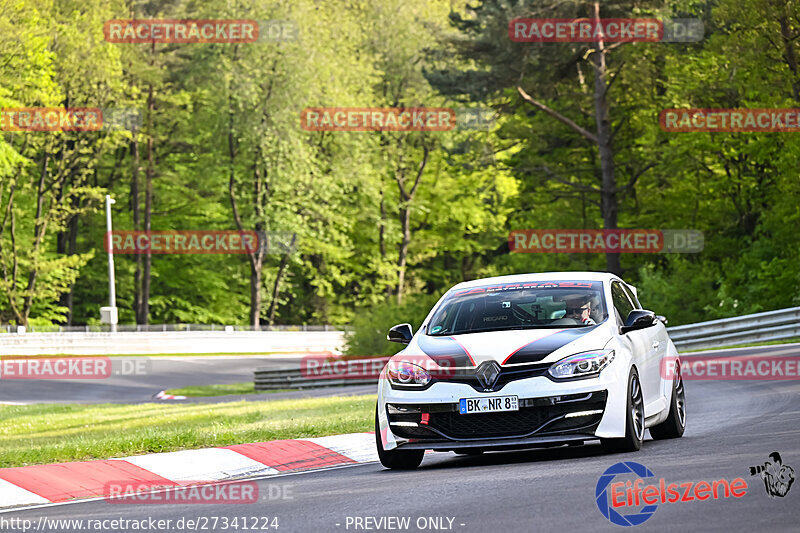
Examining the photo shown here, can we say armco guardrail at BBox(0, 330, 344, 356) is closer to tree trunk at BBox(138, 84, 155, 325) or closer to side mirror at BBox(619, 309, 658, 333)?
tree trunk at BBox(138, 84, 155, 325)

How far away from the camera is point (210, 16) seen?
60844 millimetres

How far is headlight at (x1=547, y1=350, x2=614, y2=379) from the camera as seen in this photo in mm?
10031

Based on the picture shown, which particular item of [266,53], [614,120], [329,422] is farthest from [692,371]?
[266,53]

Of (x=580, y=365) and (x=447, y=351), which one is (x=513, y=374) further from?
(x=447, y=351)

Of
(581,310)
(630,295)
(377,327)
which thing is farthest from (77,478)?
(377,327)

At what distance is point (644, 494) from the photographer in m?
7.96

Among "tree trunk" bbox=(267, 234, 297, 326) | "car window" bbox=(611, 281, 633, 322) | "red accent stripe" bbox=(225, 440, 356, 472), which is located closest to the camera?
"car window" bbox=(611, 281, 633, 322)

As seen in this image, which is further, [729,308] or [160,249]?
[160,249]

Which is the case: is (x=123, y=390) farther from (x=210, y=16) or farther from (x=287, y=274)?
(x=287, y=274)

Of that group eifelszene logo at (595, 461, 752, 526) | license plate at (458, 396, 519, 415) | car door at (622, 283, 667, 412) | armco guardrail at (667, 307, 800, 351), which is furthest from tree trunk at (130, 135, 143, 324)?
eifelszene logo at (595, 461, 752, 526)

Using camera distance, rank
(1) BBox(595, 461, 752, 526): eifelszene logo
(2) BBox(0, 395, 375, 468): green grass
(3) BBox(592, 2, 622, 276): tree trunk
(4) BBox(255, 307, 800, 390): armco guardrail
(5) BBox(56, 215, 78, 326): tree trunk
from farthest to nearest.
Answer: (5) BBox(56, 215, 78, 326): tree trunk, (3) BBox(592, 2, 622, 276): tree trunk, (4) BBox(255, 307, 800, 390): armco guardrail, (2) BBox(0, 395, 375, 468): green grass, (1) BBox(595, 461, 752, 526): eifelszene logo

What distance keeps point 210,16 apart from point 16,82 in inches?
545

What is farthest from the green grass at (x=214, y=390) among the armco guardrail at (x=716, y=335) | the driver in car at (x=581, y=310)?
the driver in car at (x=581, y=310)

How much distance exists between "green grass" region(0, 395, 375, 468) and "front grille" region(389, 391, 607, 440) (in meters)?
4.07
